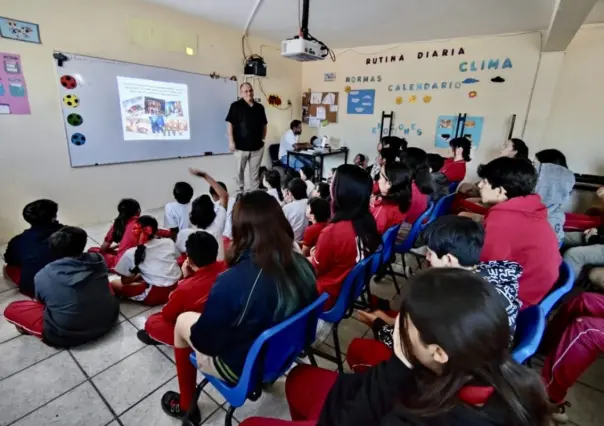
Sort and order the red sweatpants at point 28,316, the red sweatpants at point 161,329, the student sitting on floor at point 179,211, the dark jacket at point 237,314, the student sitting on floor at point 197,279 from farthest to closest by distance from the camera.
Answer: the student sitting on floor at point 179,211, the red sweatpants at point 28,316, the red sweatpants at point 161,329, the student sitting on floor at point 197,279, the dark jacket at point 237,314

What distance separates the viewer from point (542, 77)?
3.97m

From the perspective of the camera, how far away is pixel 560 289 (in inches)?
48.3

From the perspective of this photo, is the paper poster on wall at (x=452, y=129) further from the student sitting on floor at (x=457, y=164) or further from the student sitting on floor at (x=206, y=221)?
the student sitting on floor at (x=206, y=221)

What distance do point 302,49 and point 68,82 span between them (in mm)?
2376

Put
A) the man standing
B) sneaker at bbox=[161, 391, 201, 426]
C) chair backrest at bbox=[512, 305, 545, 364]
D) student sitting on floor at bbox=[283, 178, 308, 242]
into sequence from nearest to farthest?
chair backrest at bbox=[512, 305, 545, 364] → sneaker at bbox=[161, 391, 201, 426] → student sitting on floor at bbox=[283, 178, 308, 242] → the man standing

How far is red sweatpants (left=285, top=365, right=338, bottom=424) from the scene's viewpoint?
1.00 m

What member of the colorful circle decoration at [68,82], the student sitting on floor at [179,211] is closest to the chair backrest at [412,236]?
the student sitting on floor at [179,211]

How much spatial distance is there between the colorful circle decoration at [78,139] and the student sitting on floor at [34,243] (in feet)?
5.46

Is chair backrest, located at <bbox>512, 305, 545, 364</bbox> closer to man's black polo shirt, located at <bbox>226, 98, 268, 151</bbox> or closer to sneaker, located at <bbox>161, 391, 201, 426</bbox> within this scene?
sneaker, located at <bbox>161, 391, 201, 426</bbox>

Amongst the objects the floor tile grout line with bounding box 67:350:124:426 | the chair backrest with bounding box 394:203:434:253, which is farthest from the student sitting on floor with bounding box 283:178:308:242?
the floor tile grout line with bounding box 67:350:124:426

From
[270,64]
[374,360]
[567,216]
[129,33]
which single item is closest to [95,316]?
[374,360]

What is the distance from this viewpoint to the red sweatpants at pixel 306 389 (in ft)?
3.27

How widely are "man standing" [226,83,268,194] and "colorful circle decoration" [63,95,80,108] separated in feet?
5.36

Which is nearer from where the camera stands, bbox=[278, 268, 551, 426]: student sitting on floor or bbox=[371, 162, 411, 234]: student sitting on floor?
bbox=[278, 268, 551, 426]: student sitting on floor
